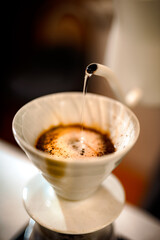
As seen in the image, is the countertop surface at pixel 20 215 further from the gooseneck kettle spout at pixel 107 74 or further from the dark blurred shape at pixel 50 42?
the dark blurred shape at pixel 50 42

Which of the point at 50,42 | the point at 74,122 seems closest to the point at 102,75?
the point at 74,122

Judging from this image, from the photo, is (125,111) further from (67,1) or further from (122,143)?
(67,1)

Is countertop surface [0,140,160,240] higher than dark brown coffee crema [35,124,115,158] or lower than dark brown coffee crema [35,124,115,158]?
lower

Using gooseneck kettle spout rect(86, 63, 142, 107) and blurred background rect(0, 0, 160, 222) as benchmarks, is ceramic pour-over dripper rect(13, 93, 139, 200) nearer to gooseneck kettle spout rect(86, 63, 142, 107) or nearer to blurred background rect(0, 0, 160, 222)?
gooseneck kettle spout rect(86, 63, 142, 107)

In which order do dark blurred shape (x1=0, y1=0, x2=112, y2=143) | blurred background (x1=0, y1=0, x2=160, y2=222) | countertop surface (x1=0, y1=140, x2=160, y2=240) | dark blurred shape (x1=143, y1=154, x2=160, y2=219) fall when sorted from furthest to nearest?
dark blurred shape (x1=0, y1=0, x2=112, y2=143), blurred background (x1=0, y1=0, x2=160, y2=222), dark blurred shape (x1=143, y1=154, x2=160, y2=219), countertop surface (x1=0, y1=140, x2=160, y2=240)

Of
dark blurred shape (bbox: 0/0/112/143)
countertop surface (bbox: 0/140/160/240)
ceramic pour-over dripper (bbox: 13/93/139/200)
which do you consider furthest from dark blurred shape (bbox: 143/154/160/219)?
dark blurred shape (bbox: 0/0/112/143)

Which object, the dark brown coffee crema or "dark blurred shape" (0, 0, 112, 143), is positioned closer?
the dark brown coffee crema

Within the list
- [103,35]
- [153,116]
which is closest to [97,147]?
[153,116]

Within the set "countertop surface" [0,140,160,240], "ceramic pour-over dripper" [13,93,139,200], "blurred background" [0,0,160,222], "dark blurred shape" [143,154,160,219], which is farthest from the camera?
"blurred background" [0,0,160,222]
